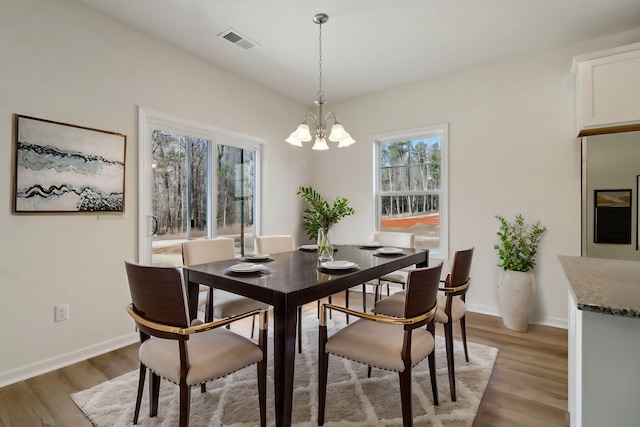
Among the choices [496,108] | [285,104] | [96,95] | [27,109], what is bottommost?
[27,109]

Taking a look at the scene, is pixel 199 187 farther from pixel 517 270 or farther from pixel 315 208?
pixel 517 270

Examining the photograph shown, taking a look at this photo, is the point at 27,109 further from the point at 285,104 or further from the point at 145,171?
the point at 285,104

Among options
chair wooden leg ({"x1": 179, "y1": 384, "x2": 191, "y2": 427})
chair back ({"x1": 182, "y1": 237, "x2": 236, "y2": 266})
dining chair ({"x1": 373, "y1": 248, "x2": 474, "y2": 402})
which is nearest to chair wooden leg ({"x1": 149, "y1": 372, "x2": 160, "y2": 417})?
chair wooden leg ({"x1": 179, "y1": 384, "x2": 191, "y2": 427})

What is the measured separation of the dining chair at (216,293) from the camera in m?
2.26

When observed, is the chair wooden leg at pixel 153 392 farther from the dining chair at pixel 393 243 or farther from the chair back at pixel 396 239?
the chair back at pixel 396 239

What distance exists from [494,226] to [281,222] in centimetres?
270

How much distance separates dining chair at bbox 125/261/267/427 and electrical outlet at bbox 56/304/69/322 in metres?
1.34

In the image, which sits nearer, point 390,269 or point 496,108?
point 390,269

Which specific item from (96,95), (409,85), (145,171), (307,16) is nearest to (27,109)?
(96,95)

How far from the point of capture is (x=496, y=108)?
343cm

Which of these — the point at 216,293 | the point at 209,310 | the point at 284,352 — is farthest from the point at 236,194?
the point at 284,352

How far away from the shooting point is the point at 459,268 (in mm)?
1979

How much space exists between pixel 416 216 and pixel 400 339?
2.79m

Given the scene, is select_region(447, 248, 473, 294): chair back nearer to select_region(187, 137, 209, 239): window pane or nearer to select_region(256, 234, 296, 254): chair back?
select_region(256, 234, 296, 254): chair back
